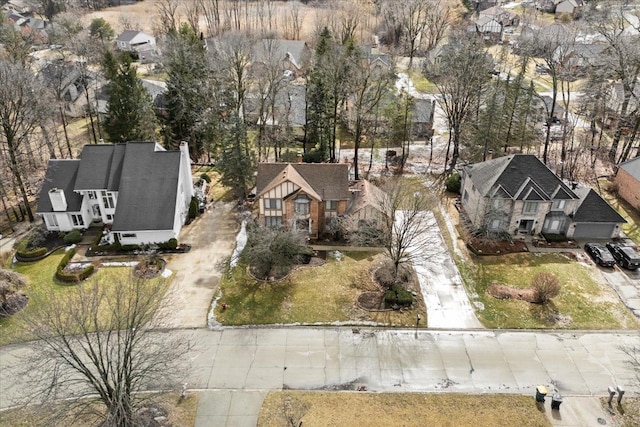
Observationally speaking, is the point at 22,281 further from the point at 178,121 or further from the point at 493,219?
the point at 493,219

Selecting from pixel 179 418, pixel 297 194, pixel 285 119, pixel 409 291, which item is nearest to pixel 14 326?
pixel 179 418

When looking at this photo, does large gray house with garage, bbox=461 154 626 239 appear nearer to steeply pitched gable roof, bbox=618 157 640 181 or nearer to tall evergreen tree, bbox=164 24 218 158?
steeply pitched gable roof, bbox=618 157 640 181

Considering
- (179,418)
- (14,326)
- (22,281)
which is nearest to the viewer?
(179,418)

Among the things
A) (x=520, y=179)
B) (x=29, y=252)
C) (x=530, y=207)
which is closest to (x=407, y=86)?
(x=520, y=179)

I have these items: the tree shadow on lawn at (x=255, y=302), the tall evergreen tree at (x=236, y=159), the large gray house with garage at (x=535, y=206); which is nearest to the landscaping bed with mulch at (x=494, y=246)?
the large gray house with garage at (x=535, y=206)

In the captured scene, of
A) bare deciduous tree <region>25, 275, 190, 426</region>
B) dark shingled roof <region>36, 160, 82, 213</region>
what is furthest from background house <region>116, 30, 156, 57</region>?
bare deciduous tree <region>25, 275, 190, 426</region>

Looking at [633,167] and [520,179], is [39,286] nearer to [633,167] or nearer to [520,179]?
[520,179]
